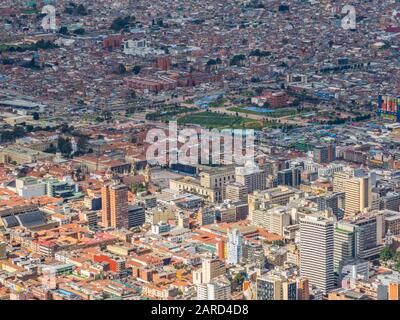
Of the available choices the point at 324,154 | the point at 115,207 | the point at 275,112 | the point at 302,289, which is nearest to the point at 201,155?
the point at 324,154

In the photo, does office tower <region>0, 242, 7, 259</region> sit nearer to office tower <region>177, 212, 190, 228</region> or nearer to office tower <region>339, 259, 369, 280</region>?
office tower <region>177, 212, 190, 228</region>

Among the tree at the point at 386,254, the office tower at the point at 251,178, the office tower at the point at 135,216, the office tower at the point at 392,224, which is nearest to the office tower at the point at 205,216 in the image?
the office tower at the point at 135,216

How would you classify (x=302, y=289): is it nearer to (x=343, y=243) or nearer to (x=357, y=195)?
(x=343, y=243)

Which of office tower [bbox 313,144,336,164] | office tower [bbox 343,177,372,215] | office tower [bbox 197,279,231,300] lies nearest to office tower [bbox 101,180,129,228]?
office tower [bbox 343,177,372,215]

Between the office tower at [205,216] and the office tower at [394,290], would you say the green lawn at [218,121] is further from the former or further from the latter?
the office tower at [394,290]

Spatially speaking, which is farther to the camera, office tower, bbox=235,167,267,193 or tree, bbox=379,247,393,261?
office tower, bbox=235,167,267,193

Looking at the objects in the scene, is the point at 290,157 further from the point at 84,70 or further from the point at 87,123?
the point at 84,70
